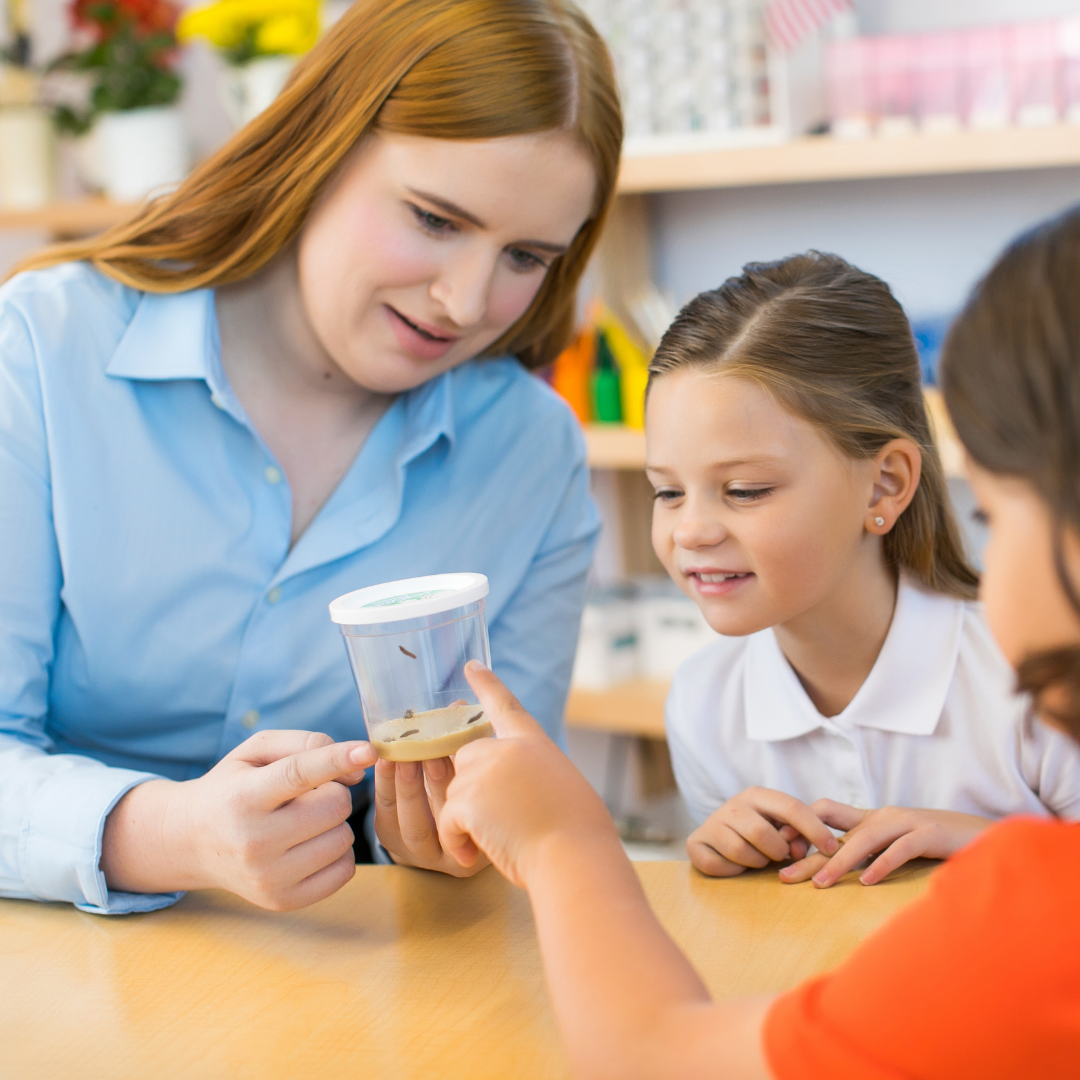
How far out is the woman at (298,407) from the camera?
1.18 m

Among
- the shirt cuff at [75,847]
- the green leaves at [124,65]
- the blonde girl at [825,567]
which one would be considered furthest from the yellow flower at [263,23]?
the shirt cuff at [75,847]

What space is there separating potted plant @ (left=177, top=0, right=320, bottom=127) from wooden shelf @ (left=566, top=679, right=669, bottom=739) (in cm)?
136

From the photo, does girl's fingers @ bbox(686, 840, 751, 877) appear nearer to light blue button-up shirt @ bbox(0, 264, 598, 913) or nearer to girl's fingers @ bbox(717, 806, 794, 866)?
girl's fingers @ bbox(717, 806, 794, 866)

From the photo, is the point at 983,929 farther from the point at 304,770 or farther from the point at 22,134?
the point at 22,134

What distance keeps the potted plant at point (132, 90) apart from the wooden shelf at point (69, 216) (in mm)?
59

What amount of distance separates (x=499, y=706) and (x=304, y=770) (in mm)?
163

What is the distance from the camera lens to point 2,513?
1.17 metres

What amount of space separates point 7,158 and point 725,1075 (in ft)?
9.34

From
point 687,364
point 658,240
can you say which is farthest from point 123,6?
point 687,364

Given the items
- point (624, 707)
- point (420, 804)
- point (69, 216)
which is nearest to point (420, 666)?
point (420, 804)

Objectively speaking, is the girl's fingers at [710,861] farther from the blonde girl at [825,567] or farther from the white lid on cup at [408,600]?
the white lid on cup at [408,600]

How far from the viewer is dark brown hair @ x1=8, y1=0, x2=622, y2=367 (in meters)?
1.17

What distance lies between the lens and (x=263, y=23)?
7.98 feet

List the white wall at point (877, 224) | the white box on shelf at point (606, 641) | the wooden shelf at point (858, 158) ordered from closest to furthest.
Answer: the wooden shelf at point (858, 158)
the white wall at point (877, 224)
the white box on shelf at point (606, 641)
